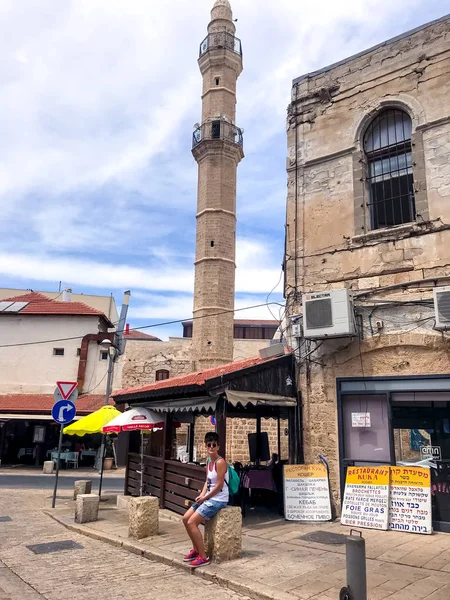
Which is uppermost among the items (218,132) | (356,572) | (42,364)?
(218,132)

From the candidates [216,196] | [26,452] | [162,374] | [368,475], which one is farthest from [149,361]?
[368,475]

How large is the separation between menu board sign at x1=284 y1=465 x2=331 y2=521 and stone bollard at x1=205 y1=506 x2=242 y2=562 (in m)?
2.66

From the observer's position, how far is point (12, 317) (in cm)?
2642

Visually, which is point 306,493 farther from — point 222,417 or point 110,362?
point 110,362

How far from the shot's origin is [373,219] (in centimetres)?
981

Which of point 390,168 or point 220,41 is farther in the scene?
point 220,41

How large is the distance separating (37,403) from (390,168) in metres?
20.1

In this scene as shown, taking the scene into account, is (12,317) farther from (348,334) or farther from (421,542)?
(421,542)

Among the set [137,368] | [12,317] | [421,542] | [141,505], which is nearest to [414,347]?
[421,542]

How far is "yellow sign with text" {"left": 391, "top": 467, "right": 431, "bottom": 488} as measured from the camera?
764 centimetres

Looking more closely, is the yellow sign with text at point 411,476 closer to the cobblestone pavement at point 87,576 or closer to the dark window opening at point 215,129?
the cobblestone pavement at point 87,576

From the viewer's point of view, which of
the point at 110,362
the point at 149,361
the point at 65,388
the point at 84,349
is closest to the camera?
the point at 65,388

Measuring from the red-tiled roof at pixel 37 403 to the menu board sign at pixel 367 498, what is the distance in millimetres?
16816

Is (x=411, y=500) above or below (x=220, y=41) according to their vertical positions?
below
